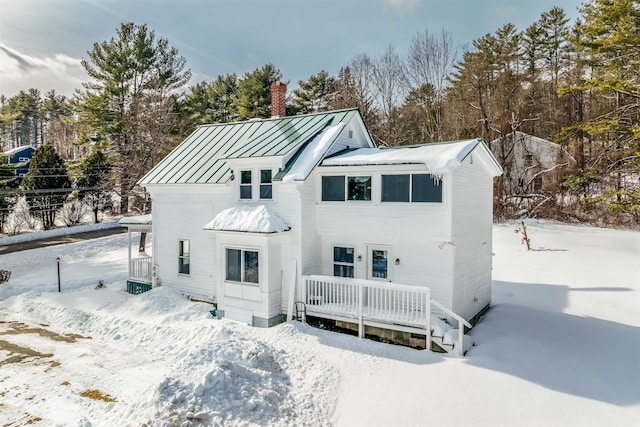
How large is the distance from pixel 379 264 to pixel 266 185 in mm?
4531

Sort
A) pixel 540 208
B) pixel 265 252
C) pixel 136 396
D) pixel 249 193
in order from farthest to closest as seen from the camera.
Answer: pixel 540 208 → pixel 249 193 → pixel 265 252 → pixel 136 396

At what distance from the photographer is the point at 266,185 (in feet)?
40.8

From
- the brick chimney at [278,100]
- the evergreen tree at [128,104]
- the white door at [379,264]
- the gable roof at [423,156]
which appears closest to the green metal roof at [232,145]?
the brick chimney at [278,100]

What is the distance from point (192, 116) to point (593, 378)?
124 feet

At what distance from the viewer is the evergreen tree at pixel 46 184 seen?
2683 cm

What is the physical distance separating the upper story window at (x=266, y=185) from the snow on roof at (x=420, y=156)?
1972 millimetres

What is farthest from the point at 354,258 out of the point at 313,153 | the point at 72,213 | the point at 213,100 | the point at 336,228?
the point at 213,100

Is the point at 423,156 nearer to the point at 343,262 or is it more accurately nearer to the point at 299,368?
the point at 343,262

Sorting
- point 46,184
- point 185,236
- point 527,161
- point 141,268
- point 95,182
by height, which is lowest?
point 141,268

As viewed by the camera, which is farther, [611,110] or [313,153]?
[611,110]

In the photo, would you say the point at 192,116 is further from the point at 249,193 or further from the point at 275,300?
the point at 275,300

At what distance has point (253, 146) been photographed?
43.2ft

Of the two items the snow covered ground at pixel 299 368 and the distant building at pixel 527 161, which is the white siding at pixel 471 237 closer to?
the snow covered ground at pixel 299 368

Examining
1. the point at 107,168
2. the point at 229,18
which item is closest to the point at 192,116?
the point at 107,168
